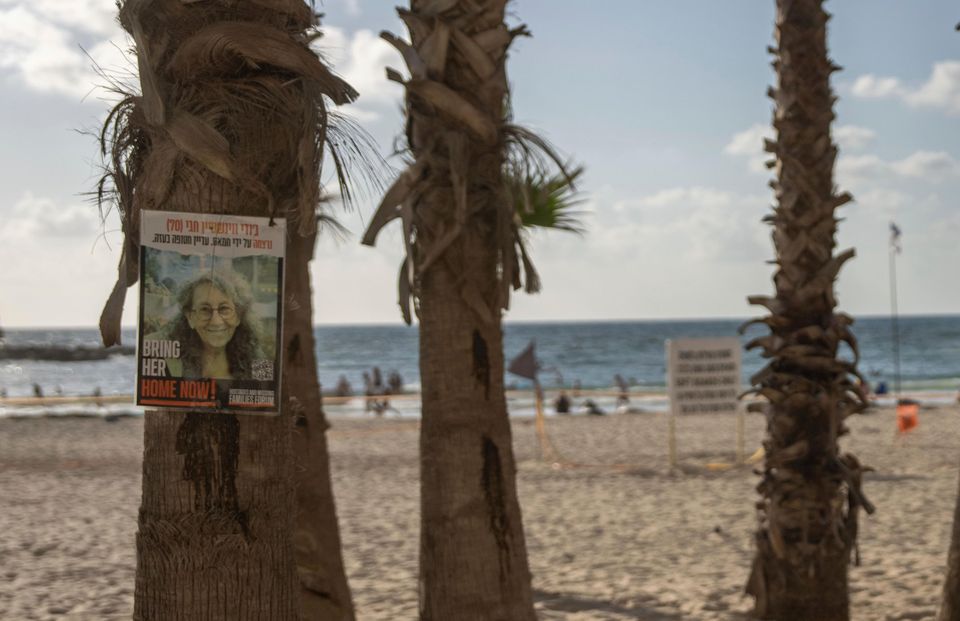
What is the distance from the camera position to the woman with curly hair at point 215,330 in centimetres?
251

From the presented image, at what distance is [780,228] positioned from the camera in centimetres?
568

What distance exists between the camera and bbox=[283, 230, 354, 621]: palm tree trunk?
4922mm

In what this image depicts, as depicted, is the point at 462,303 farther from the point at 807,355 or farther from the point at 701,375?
the point at 701,375

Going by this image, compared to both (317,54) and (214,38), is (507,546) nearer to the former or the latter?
(317,54)

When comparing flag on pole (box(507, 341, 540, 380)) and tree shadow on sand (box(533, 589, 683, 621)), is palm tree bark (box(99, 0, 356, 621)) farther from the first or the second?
flag on pole (box(507, 341, 540, 380))

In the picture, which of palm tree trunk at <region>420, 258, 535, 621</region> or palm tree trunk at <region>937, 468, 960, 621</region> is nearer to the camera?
palm tree trunk at <region>420, 258, 535, 621</region>

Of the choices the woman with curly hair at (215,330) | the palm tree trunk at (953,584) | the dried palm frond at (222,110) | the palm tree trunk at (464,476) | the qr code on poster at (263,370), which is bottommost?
the palm tree trunk at (953,584)

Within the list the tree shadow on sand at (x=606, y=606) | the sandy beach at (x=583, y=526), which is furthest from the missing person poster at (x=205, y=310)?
the tree shadow on sand at (x=606, y=606)

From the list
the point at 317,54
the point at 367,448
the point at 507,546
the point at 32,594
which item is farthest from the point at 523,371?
the point at 317,54

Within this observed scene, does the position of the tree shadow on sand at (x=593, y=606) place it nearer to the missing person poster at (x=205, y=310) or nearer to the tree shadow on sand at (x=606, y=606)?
the tree shadow on sand at (x=606, y=606)

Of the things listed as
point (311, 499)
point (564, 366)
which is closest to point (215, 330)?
point (311, 499)

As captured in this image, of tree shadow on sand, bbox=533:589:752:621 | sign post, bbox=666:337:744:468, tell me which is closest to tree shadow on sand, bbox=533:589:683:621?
tree shadow on sand, bbox=533:589:752:621

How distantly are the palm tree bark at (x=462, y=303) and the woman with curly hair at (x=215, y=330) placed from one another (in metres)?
1.81

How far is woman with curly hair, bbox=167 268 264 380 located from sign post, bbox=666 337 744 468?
11665mm
